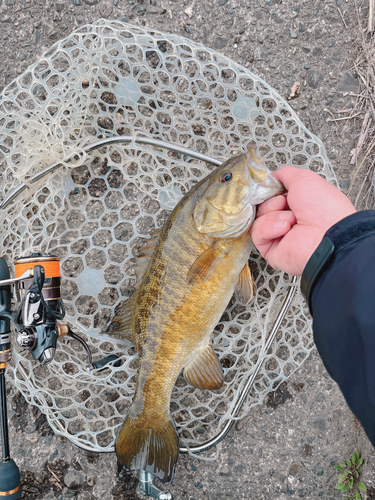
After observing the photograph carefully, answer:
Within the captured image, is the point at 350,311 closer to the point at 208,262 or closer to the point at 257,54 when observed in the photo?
the point at 208,262

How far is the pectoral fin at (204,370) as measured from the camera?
2129mm

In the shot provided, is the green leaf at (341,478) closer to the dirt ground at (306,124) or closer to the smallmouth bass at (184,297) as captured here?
the dirt ground at (306,124)

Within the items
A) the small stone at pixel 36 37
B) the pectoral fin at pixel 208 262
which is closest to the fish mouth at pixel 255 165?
the pectoral fin at pixel 208 262

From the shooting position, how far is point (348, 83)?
2.46 meters

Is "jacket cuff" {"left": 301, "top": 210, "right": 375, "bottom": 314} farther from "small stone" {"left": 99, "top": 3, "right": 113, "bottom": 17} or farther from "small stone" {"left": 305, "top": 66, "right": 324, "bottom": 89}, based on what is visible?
"small stone" {"left": 99, "top": 3, "right": 113, "bottom": 17}

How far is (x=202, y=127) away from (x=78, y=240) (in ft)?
3.79

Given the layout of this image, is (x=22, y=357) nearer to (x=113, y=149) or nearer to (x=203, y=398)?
(x=203, y=398)

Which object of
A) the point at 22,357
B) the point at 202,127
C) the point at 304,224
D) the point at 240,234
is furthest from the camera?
the point at 202,127

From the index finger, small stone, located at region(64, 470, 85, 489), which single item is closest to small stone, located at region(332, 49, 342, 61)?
the index finger

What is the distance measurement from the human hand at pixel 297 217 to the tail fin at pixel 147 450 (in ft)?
4.05

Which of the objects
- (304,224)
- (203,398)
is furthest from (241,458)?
(304,224)

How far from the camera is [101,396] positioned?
2.47 m

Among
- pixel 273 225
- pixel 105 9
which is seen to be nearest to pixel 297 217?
pixel 273 225

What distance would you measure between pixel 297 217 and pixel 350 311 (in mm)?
533
